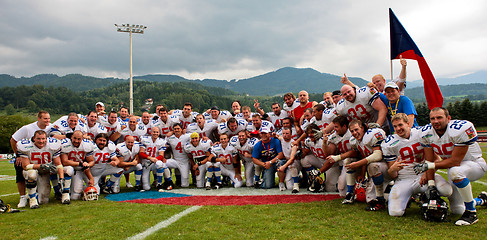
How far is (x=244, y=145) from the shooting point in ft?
28.8

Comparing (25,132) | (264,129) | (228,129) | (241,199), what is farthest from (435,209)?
(25,132)

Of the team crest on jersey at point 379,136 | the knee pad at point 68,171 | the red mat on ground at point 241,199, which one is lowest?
the red mat on ground at point 241,199

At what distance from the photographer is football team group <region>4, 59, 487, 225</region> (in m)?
4.89

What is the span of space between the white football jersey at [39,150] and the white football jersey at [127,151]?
59.3 inches

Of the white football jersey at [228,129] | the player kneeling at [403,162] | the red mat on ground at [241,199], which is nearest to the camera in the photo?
the player kneeling at [403,162]

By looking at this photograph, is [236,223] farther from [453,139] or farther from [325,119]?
[325,119]

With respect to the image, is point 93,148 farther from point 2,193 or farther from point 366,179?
point 366,179

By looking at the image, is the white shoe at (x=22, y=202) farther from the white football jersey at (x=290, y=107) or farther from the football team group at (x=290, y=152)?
the white football jersey at (x=290, y=107)

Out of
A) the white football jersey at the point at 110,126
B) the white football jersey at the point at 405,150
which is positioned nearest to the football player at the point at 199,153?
the white football jersey at the point at 110,126

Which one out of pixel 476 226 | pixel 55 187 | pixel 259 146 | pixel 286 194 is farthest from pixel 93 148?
pixel 476 226

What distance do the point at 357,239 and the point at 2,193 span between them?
9.15 meters

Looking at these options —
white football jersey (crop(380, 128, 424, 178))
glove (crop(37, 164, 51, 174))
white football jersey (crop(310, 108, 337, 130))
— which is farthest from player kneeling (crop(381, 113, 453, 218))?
glove (crop(37, 164, 51, 174))

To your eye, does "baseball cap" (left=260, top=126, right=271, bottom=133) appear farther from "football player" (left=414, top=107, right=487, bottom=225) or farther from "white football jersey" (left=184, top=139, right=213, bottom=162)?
A: "football player" (left=414, top=107, right=487, bottom=225)

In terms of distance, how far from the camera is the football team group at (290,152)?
4887 mm
